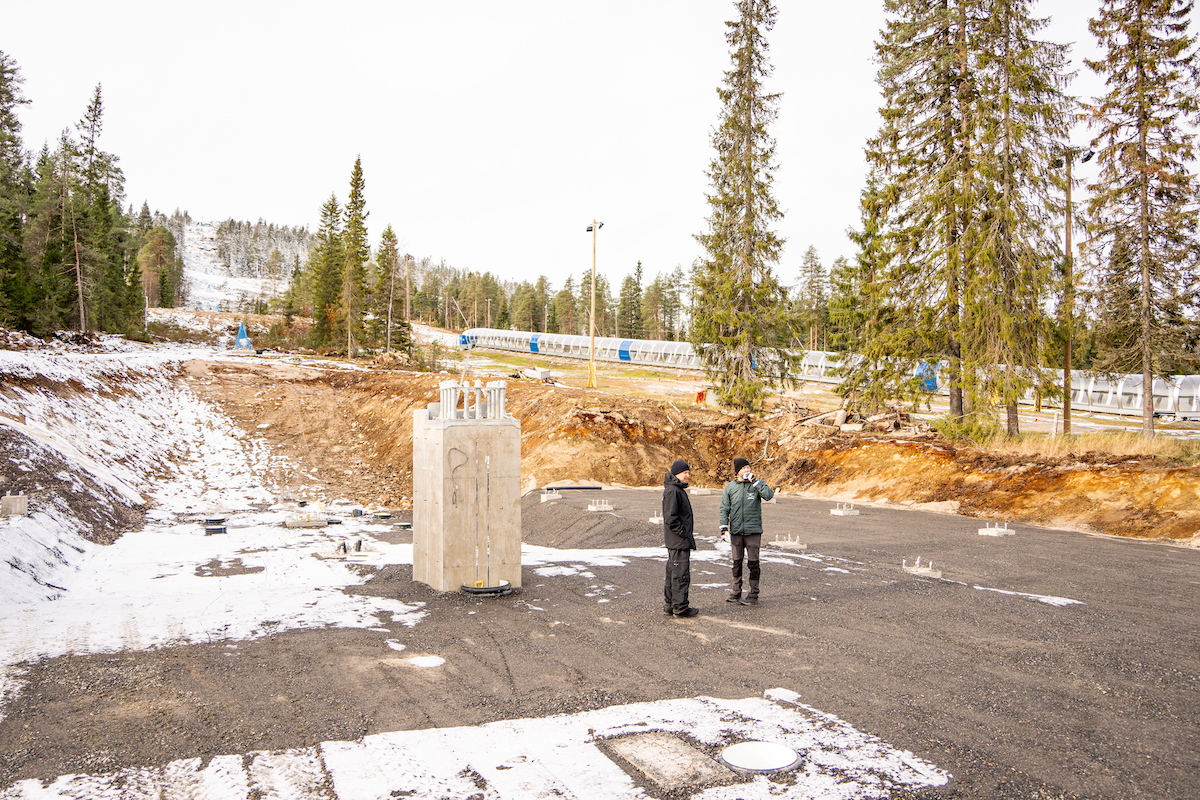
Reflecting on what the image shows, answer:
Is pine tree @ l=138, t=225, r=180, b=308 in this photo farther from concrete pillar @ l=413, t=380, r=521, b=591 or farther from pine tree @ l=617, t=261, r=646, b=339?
concrete pillar @ l=413, t=380, r=521, b=591

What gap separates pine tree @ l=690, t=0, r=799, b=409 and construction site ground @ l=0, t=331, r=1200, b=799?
12684 millimetres

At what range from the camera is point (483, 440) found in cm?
972

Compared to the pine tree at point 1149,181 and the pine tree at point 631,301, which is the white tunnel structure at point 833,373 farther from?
the pine tree at point 631,301

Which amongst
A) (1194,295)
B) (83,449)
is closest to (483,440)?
(83,449)

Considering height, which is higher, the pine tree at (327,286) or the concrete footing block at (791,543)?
the pine tree at (327,286)

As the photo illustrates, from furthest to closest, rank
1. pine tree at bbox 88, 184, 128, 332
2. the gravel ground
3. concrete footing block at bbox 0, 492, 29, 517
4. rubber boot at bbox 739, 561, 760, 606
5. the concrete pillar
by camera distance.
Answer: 1. pine tree at bbox 88, 184, 128, 332
2. concrete footing block at bbox 0, 492, 29, 517
3. the concrete pillar
4. rubber boot at bbox 739, 561, 760, 606
5. the gravel ground

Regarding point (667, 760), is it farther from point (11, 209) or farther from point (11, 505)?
point (11, 209)

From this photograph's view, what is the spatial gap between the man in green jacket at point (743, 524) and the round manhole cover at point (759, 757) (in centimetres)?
408

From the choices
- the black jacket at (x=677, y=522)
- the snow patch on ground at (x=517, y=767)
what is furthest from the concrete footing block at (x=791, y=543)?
the snow patch on ground at (x=517, y=767)

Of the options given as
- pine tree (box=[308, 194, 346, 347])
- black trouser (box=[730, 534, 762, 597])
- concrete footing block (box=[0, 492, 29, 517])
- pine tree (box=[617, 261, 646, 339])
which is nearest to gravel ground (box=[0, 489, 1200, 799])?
black trouser (box=[730, 534, 762, 597])

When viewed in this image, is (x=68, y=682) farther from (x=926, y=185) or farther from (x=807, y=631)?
(x=926, y=185)

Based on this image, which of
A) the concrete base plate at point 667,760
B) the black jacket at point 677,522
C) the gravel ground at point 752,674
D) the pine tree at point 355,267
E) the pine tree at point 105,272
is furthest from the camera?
the pine tree at point 355,267

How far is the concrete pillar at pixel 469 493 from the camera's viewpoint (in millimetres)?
9578

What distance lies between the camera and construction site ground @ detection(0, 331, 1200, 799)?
5.02 m
